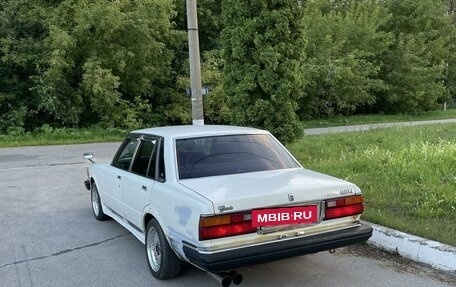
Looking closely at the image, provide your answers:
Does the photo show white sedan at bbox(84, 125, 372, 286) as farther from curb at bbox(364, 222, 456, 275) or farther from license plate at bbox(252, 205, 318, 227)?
curb at bbox(364, 222, 456, 275)

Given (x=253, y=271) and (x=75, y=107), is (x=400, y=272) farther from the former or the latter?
(x=75, y=107)

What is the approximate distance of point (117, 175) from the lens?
5.38 m

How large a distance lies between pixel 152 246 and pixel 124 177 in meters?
1.09

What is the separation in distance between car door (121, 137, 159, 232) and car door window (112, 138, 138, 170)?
0.70ft

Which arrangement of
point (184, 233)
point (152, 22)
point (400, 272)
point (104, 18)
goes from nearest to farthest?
point (184, 233) < point (400, 272) < point (104, 18) < point (152, 22)

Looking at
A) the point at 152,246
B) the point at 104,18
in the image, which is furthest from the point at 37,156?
the point at 152,246

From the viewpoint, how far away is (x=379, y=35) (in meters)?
26.2

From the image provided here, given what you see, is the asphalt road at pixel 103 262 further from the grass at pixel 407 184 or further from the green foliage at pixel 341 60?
the green foliage at pixel 341 60

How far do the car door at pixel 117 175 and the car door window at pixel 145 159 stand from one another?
189 mm

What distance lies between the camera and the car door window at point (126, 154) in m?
5.26

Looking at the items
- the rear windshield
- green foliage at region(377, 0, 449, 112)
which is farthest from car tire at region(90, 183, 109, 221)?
green foliage at region(377, 0, 449, 112)

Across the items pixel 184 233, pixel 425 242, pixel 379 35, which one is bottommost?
pixel 425 242

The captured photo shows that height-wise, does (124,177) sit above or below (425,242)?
above

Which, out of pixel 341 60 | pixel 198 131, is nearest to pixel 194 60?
pixel 198 131
